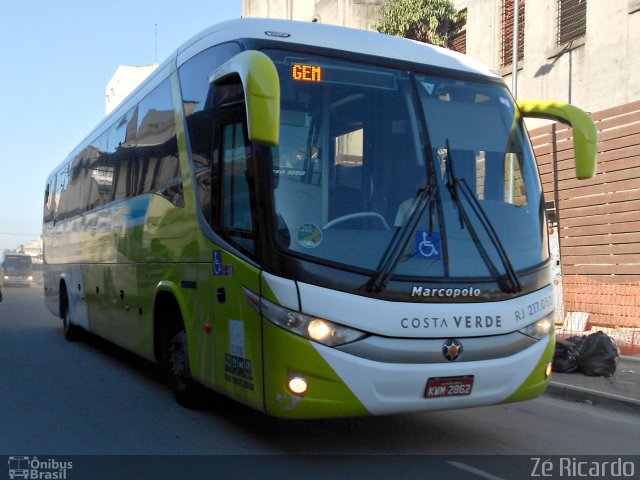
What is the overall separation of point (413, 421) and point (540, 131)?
11881 millimetres

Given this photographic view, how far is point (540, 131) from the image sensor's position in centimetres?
1761

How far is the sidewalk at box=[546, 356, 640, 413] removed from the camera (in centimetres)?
852

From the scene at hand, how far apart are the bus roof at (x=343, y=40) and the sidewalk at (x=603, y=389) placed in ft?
13.1

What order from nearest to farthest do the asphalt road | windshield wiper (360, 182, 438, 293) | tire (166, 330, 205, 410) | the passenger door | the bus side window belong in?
windshield wiper (360, 182, 438, 293) < the passenger door < the bus side window < the asphalt road < tire (166, 330, 205, 410)

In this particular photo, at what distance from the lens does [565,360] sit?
10250 millimetres

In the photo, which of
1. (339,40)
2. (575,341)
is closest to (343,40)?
(339,40)

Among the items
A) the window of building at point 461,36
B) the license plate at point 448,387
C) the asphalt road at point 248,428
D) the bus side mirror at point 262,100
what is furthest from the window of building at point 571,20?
the bus side mirror at point 262,100

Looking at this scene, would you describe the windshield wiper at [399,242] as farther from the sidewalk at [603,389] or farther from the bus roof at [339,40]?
the sidewalk at [603,389]

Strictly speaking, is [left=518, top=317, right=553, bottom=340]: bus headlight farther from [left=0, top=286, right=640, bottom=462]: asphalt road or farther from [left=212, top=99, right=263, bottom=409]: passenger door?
[left=212, top=99, right=263, bottom=409]: passenger door

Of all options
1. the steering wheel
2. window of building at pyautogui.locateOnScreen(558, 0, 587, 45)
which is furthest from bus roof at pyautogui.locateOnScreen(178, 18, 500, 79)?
window of building at pyautogui.locateOnScreen(558, 0, 587, 45)

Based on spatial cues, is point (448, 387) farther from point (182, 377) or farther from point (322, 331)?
point (182, 377)

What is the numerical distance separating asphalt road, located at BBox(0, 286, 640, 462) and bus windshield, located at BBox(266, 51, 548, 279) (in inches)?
66.5

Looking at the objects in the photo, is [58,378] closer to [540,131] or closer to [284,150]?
[284,150]

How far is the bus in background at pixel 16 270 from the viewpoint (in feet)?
179
